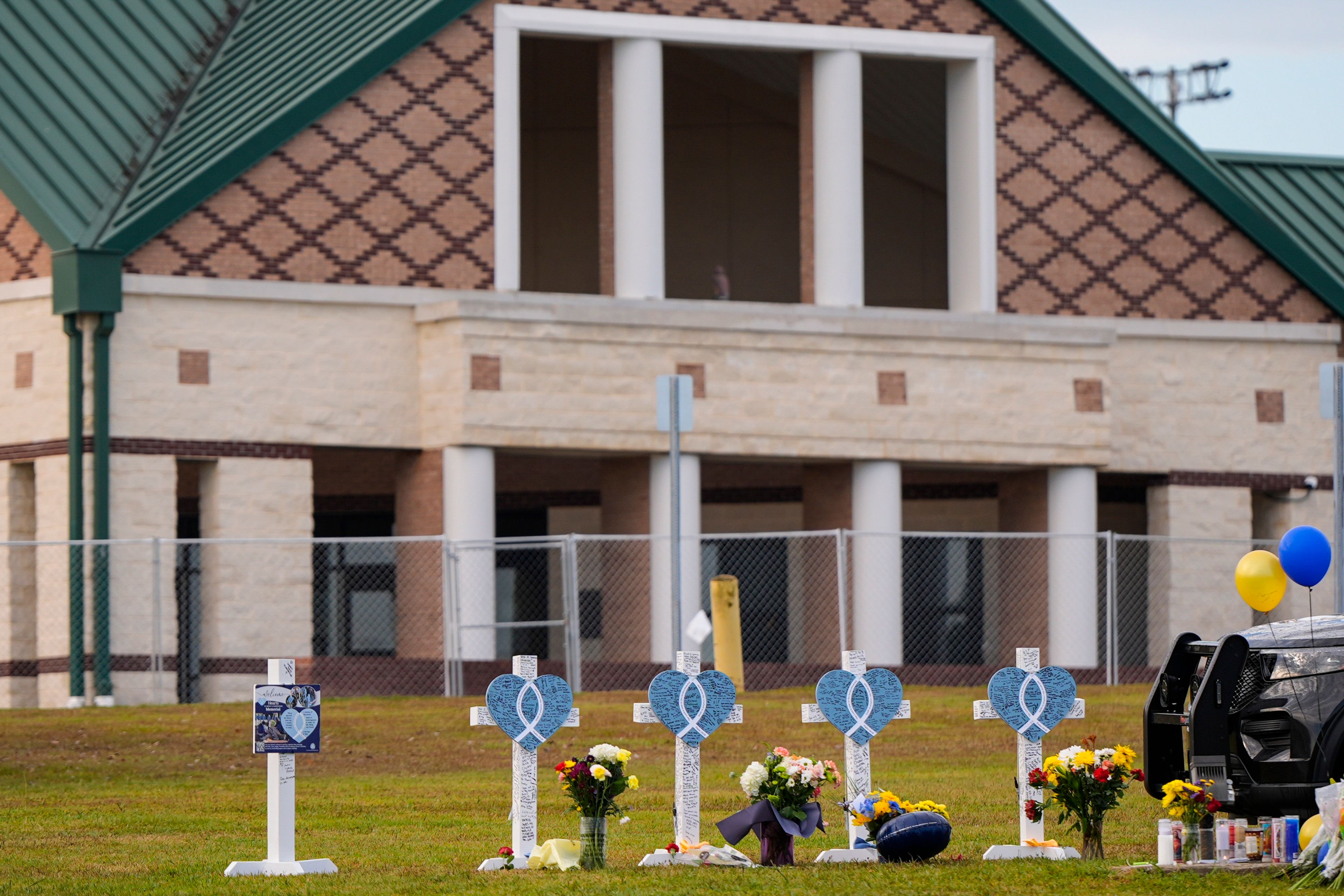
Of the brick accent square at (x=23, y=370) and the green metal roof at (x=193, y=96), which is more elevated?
the green metal roof at (x=193, y=96)

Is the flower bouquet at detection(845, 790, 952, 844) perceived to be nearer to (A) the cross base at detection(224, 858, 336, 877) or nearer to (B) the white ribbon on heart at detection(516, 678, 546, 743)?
(B) the white ribbon on heart at detection(516, 678, 546, 743)

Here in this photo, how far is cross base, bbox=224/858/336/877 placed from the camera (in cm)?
1223

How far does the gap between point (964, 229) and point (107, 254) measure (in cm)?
1078

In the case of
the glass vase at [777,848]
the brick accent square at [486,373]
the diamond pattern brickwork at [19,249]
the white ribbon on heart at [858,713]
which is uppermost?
the diamond pattern brickwork at [19,249]

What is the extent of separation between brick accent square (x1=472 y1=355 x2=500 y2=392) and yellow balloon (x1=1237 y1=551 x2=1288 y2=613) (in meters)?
13.6

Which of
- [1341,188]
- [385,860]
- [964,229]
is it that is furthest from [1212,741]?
[1341,188]

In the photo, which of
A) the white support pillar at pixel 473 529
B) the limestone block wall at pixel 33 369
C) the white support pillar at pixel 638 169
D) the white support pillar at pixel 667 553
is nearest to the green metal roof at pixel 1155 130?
the white support pillar at pixel 638 169

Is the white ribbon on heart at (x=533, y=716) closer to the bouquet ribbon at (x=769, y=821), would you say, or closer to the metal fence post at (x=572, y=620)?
the bouquet ribbon at (x=769, y=821)

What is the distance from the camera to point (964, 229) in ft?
96.1

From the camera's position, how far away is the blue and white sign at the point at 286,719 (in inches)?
485

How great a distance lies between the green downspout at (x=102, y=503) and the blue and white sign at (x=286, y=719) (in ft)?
43.2

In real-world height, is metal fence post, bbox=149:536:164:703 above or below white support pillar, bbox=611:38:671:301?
below

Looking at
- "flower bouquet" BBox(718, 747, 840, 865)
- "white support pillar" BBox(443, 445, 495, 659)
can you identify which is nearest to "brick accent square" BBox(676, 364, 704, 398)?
"white support pillar" BBox(443, 445, 495, 659)

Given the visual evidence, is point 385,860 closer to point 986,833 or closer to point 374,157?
point 986,833
